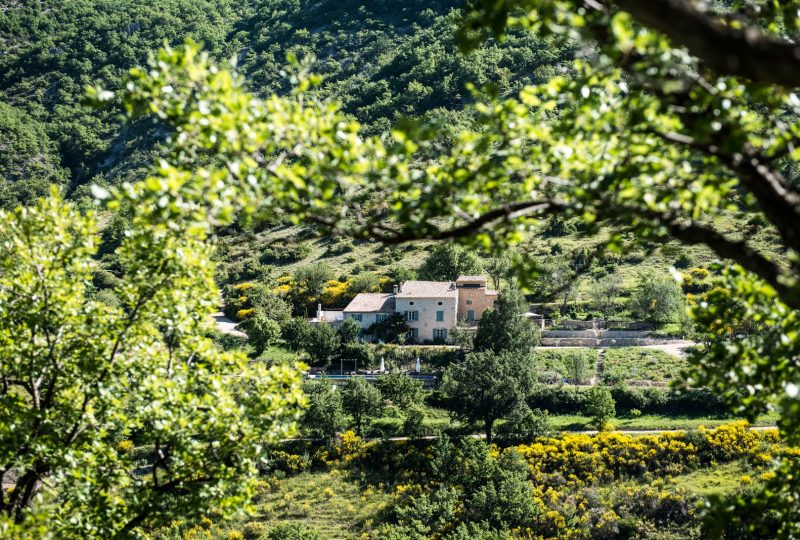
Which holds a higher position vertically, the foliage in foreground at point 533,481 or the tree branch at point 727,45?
the tree branch at point 727,45

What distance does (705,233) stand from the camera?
4277 millimetres

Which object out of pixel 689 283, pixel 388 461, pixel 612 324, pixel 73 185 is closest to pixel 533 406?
pixel 388 461

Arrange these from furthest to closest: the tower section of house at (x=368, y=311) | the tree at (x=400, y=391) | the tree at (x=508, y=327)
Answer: the tower section of house at (x=368, y=311)
the tree at (x=508, y=327)
the tree at (x=400, y=391)

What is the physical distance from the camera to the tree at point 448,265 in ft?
198

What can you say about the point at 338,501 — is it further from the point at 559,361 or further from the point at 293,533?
the point at 559,361

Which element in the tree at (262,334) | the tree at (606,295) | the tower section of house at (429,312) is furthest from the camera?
the tree at (606,295)

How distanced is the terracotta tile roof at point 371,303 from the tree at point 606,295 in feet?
53.1

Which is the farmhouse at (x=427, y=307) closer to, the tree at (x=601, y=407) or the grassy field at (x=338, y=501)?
the tree at (x=601, y=407)

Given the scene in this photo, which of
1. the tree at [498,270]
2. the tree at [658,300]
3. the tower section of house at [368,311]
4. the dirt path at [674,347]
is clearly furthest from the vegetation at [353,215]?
the tree at [498,270]

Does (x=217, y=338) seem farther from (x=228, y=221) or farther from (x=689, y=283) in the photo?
(x=228, y=221)

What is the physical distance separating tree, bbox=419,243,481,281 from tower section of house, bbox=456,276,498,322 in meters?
4.53

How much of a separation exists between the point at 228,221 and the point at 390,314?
48.5 meters

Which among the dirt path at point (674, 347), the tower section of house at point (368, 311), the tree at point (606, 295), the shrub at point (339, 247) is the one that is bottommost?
the dirt path at point (674, 347)

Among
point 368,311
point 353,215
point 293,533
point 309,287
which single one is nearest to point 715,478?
point 293,533
